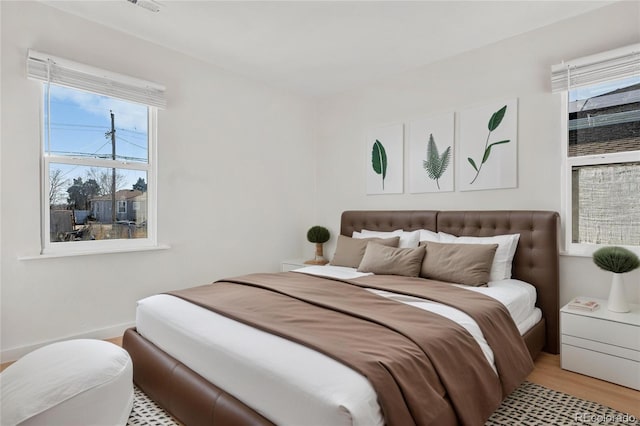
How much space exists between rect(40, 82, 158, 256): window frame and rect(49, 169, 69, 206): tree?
0.13 ft

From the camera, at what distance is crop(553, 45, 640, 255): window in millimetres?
2543

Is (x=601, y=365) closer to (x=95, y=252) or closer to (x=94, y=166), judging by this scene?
(x=95, y=252)

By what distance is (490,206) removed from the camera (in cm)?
319

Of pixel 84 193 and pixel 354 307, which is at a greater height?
pixel 84 193

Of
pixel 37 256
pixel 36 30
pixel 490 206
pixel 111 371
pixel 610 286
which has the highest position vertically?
pixel 36 30

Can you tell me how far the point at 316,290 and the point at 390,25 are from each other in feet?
7.29

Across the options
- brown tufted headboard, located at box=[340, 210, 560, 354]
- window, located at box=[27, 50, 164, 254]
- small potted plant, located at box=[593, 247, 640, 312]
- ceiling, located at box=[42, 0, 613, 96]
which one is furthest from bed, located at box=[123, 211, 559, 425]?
ceiling, located at box=[42, 0, 613, 96]

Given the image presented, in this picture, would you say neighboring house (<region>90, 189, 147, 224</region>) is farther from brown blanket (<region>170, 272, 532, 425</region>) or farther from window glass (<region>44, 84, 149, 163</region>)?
brown blanket (<region>170, 272, 532, 425</region>)

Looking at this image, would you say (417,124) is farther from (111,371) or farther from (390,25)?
(111,371)

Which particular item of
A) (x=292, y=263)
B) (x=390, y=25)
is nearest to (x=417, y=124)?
(x=390, y=25)

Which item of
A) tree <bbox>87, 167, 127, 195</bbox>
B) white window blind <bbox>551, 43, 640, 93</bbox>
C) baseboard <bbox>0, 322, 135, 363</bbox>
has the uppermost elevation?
white window blind <bbox>551, 43, 640, 93</bbox>

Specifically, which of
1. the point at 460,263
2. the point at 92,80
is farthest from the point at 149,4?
the point at 460,263

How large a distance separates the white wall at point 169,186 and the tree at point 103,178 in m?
0.35

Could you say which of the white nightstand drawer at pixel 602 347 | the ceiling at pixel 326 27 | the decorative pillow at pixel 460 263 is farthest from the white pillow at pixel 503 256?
the ceiling at pixel 326 27
